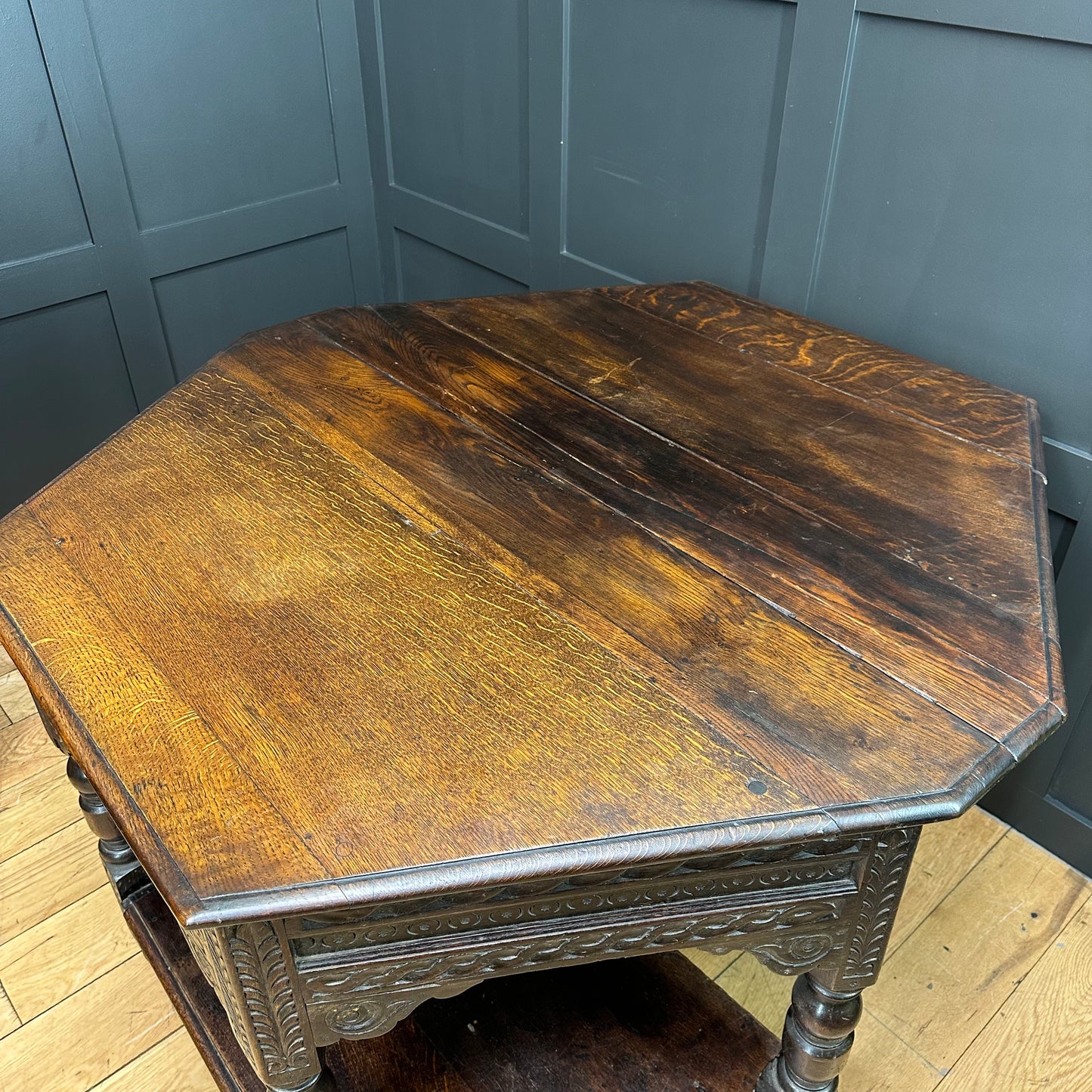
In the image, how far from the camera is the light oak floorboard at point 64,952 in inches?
49.4

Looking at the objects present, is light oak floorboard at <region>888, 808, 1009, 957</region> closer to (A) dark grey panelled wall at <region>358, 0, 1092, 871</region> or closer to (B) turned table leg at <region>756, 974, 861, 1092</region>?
(A) dark grey panelled wall at <region>358, 0, 1092, 871</region>

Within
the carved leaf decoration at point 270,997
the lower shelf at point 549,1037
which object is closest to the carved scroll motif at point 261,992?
the carved leaf decoration at point 270,997

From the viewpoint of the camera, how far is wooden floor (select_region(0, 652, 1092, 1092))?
3.81 ft

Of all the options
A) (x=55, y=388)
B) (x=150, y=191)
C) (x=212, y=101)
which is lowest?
(x=55, y=388)

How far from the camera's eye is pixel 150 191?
Answer: 1796 millimetres

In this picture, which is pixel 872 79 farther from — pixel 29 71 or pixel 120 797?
pixel 29 71

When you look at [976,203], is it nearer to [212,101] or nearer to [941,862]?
[941,862]

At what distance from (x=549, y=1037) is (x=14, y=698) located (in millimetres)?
1202

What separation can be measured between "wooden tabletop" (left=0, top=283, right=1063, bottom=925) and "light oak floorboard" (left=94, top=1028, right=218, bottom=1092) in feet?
2.23

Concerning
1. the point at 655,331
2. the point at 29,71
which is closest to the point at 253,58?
the point at 29,71

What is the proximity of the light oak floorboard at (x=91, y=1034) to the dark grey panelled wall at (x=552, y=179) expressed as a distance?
101 centimetres

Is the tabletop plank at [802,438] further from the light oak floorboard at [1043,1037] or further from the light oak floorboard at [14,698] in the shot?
the light oak floorboard at [14,698]

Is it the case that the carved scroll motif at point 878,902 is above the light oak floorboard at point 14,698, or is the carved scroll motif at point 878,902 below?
above

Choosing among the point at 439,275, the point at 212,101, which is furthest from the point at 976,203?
the point at 212,101
